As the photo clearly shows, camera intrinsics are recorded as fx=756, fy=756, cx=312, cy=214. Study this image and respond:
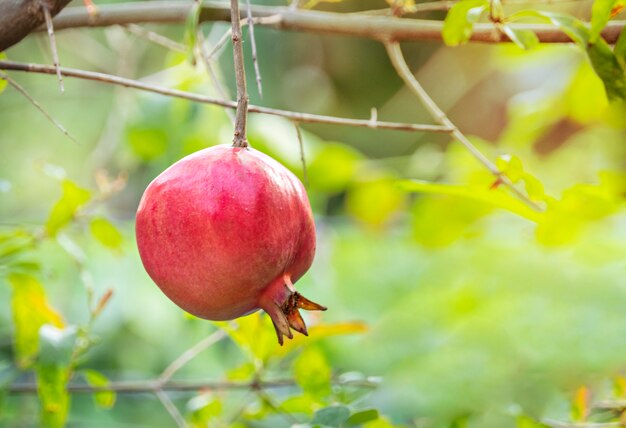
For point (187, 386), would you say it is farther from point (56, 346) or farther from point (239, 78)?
point (239, 78)

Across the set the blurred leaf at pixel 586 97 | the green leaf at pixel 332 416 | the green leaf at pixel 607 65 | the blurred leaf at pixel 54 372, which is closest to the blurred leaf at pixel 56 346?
the blurred leaf at pixel 54 372

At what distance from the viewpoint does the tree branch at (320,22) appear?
54 centimetres

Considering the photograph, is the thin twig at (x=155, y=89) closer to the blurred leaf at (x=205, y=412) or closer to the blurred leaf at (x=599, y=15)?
the blurred leaf at (x=599, y=15)

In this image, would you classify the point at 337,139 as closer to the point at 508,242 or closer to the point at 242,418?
the point at 508,242

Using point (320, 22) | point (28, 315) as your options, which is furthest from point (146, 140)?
point (320, 22)

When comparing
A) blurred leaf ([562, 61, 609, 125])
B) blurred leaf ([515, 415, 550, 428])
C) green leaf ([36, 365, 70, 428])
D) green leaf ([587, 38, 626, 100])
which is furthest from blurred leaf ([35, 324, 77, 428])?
blurred leaf ([562, 61, 609, 125])

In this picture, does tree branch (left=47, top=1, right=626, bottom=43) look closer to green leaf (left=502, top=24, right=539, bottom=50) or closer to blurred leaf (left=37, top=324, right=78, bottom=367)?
green leaf (left=502, top=24, right=539, bottom=50)

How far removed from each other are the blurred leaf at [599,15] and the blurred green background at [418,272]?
11cm

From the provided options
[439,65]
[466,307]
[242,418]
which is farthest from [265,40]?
[242,418]

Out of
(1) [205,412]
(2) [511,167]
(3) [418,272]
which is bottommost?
(3) [418,272]

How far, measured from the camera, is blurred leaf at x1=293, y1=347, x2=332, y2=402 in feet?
1.94

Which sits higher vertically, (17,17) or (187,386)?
(17,17)

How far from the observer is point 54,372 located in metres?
0.62

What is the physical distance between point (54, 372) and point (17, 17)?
0.30m
